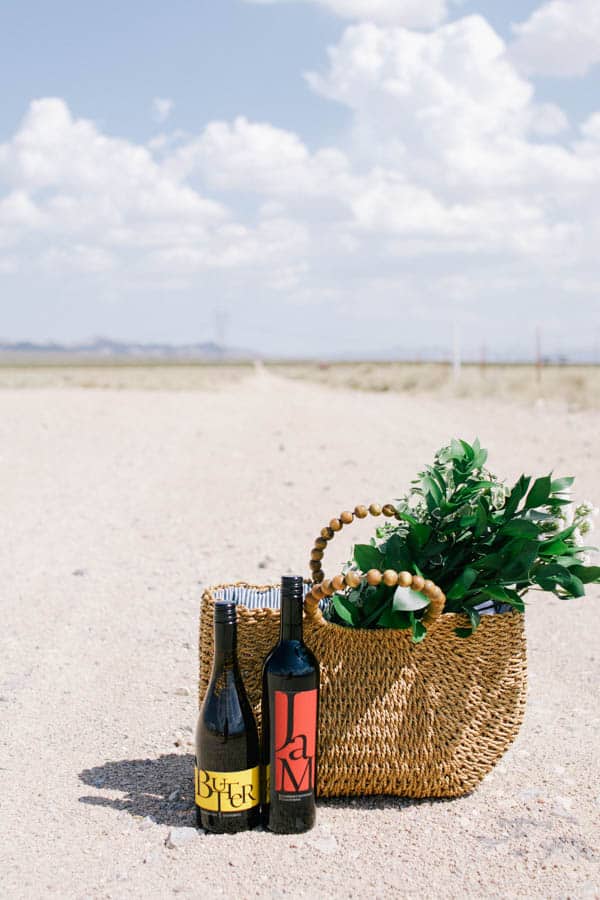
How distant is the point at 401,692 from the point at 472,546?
51 centimetres

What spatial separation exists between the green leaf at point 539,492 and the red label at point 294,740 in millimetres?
917

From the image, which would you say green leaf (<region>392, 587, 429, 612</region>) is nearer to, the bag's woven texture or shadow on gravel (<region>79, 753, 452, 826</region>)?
the bag's woven texture

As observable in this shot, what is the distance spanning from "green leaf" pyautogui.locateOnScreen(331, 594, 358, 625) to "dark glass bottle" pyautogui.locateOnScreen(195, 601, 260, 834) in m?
0.34

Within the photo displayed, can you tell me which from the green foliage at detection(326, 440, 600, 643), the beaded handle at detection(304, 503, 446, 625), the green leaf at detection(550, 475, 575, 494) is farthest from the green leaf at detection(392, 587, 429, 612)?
the green leaf at detection(550, 475, 575, 494)

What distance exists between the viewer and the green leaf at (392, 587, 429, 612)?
2.84 m

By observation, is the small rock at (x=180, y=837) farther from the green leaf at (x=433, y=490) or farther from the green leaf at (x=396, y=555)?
the green leaf at (x=433, y=490)

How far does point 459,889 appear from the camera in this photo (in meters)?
2.72

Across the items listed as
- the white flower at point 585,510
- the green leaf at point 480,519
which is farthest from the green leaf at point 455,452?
the white flower at point 585,510

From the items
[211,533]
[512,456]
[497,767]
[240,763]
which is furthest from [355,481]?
[240,763]

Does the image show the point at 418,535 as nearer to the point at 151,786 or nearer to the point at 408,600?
the point at 408,600

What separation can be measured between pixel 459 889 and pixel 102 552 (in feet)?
15.9

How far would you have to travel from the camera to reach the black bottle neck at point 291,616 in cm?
279

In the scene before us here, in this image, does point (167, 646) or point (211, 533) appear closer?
point (167, 646)

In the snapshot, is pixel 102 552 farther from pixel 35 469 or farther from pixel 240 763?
pixel 240 763
